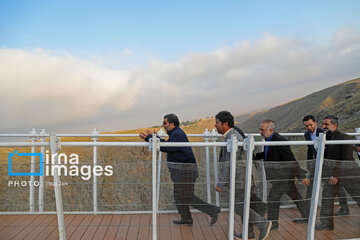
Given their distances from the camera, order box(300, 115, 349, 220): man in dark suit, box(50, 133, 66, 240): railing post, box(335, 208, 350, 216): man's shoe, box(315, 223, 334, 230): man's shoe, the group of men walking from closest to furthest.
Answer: box(50, 133, 66, 240): railing post, the group of men walking, box(300, 115, 349, 220): man in dark suit, box(315, 223, 334, 230): man's shoe, box(335, 208, 350, 216): man's shoe

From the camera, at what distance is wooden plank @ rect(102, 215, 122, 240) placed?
160 inches

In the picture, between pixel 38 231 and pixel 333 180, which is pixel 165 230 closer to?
pixel 38 231

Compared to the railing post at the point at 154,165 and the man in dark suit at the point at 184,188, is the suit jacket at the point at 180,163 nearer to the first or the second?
the man in dark suit at the point at 184,188

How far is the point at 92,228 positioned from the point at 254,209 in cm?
210

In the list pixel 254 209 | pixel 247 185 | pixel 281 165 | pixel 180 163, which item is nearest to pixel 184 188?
pixel 180 163

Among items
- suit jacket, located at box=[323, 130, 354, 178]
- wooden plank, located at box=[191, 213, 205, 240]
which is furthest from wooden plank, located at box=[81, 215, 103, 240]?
suit jacket, located at box=[323, 130, 354, 178]

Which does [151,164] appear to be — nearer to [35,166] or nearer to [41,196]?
[35,166]

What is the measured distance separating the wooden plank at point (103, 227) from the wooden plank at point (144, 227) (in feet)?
1.48

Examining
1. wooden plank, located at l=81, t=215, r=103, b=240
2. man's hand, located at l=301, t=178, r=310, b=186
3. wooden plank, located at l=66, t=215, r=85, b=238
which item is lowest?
wooden plank, located at l=81, t=215, r=103, b=240

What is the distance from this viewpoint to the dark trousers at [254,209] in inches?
153

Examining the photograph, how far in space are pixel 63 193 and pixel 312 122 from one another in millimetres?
3704

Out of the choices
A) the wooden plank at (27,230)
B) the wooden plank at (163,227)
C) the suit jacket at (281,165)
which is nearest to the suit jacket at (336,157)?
the suit jacket at (281,165)

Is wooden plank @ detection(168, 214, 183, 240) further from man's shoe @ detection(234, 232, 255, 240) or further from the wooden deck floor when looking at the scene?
man's shoe @ detection(234, 232, 255, 240)

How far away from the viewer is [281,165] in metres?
3.99
